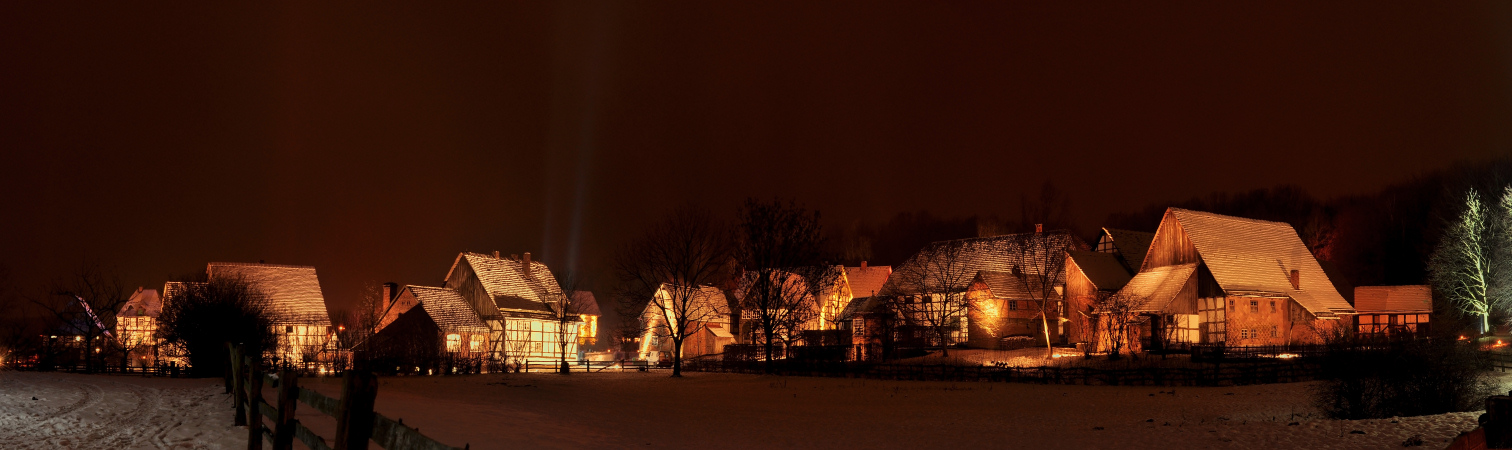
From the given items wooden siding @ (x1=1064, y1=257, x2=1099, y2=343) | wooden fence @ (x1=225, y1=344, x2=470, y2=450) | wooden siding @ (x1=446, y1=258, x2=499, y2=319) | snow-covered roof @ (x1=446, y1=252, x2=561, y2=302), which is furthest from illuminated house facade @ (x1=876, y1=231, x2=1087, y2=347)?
wooden fence @ (x1=225, y1=344, x2=470, y2=450)

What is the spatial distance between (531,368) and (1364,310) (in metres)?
48.1

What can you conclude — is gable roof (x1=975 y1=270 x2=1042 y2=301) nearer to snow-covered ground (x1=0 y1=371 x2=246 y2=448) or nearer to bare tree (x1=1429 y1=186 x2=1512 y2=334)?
bare tree (x1=1429 y1=186 x2=1512 y2=334)

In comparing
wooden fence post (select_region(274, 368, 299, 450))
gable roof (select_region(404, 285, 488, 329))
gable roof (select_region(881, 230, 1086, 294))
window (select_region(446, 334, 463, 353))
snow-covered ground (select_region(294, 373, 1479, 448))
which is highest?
gable roof (select_region(881, 230, 1086, 294))

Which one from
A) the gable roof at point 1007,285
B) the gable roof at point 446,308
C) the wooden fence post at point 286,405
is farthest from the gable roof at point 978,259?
the wooden fence post at point 286,405

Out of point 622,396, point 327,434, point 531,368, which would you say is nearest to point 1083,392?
point 622,396

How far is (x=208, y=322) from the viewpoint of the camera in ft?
142

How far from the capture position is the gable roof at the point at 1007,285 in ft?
206

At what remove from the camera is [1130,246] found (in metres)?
66.2

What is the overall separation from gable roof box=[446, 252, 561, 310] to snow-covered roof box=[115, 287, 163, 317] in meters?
21.6

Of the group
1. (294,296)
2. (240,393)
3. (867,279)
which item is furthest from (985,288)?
(240,393)

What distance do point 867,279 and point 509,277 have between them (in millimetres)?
27606

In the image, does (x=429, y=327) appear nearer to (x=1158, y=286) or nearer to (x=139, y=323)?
(x=139, y=323)

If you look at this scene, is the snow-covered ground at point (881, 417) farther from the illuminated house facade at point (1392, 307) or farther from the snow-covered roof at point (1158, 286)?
the illuminated house facade at point (1392, 307)

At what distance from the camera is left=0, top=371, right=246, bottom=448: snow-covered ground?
16125mm
